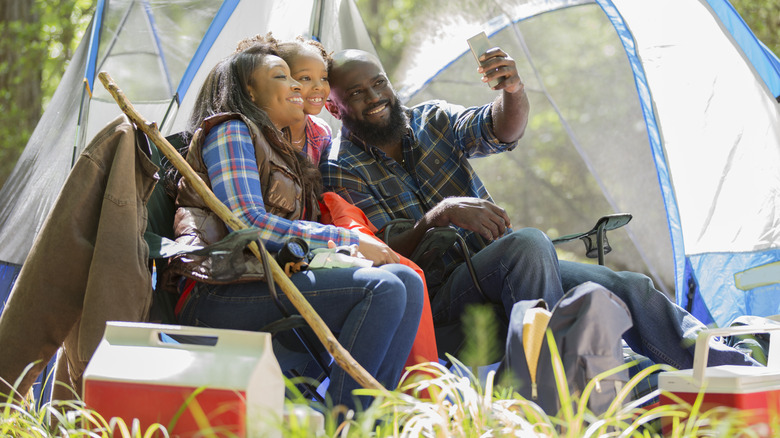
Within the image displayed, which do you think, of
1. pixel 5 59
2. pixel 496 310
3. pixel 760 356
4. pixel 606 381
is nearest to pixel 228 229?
pixel 496 310

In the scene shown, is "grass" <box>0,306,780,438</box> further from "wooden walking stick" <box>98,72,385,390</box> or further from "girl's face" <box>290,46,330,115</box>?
"girl's face" <box>290,46,330,115</box>

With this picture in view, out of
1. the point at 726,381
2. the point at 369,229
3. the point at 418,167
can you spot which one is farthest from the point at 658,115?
the point at 726,381

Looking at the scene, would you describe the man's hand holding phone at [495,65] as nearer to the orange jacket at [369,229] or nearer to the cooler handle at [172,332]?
the orange jacket at [369,229]

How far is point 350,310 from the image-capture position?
1836 millimetres

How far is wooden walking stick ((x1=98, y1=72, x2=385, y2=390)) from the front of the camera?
1.62m

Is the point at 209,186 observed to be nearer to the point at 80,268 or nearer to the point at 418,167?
the point at 80,268

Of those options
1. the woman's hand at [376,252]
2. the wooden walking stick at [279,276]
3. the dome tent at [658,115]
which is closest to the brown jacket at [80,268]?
the wooden walking stick at [279,276]

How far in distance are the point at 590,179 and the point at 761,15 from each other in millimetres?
4505

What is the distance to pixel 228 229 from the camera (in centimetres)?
204

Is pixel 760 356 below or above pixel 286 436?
below

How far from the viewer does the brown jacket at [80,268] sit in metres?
1.74

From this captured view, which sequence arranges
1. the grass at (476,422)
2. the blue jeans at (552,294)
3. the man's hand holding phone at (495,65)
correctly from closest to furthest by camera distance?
1. the grass at (476,422)
2. the blue jeans at (552,294)
3. the man's hand holding phone at (495,65)

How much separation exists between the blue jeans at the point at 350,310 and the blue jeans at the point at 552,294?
356 millimetres

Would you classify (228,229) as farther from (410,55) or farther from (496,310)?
(410,55)
